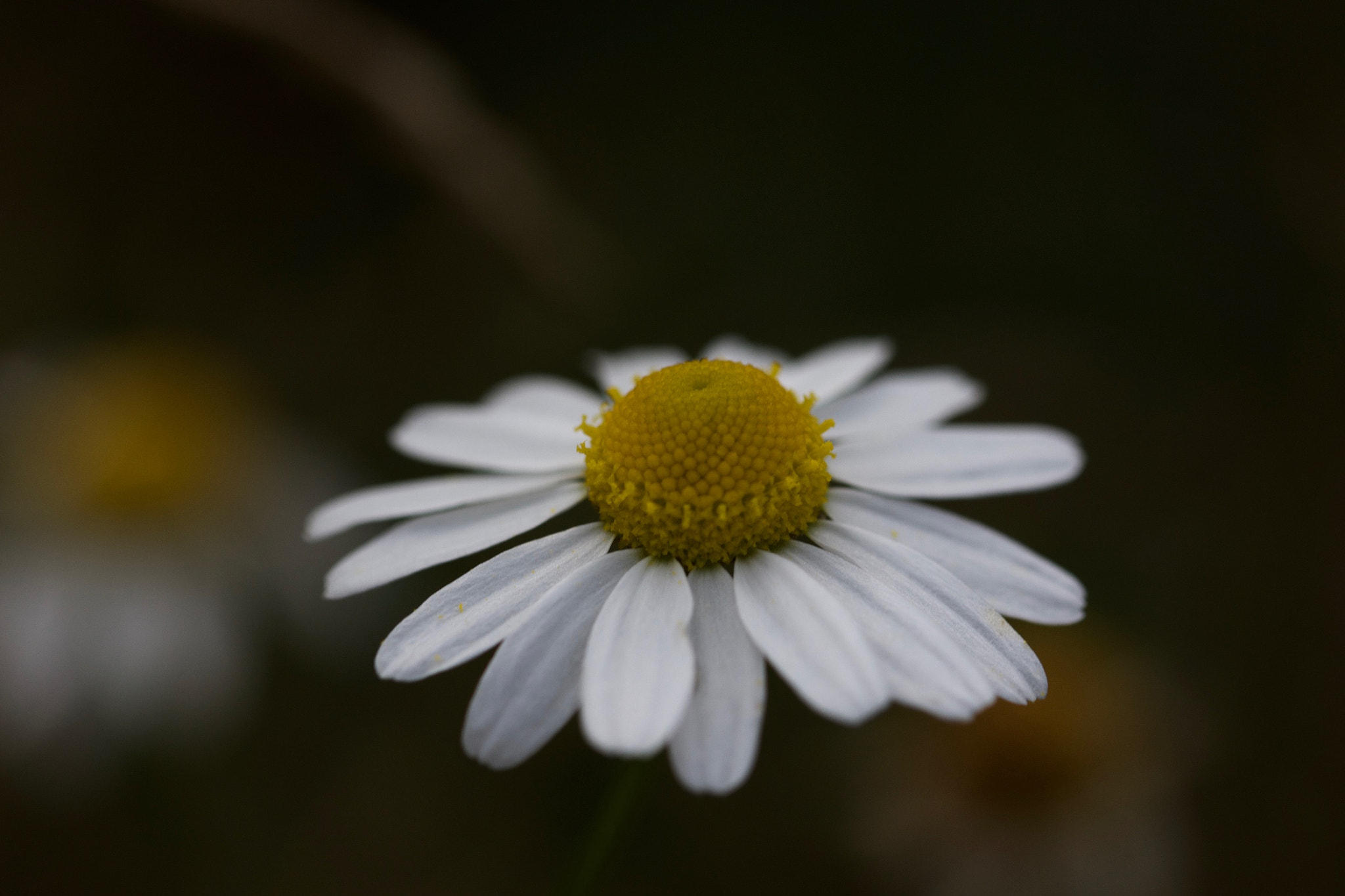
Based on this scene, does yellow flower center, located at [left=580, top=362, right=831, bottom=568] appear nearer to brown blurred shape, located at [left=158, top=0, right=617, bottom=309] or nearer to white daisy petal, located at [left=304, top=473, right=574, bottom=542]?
white daisy petal, located at [left=304, top=473, right=574, bottom=542]

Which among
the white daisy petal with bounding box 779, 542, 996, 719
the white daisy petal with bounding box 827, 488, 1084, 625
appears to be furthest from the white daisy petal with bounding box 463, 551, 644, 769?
the white daisy petal with bounding box 827, 488, 1084, 625

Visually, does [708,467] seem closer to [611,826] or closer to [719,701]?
[719,701]

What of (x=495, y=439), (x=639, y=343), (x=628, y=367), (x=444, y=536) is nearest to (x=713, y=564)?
(x=444, y=536)

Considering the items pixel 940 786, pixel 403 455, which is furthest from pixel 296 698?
pixel 940 786

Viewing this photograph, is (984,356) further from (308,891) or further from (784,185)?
(308,891)

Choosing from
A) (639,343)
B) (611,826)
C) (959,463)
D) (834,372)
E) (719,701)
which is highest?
(639,343)

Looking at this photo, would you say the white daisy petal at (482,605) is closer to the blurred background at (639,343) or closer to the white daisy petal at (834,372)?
the white daisy petal at (834,372)
